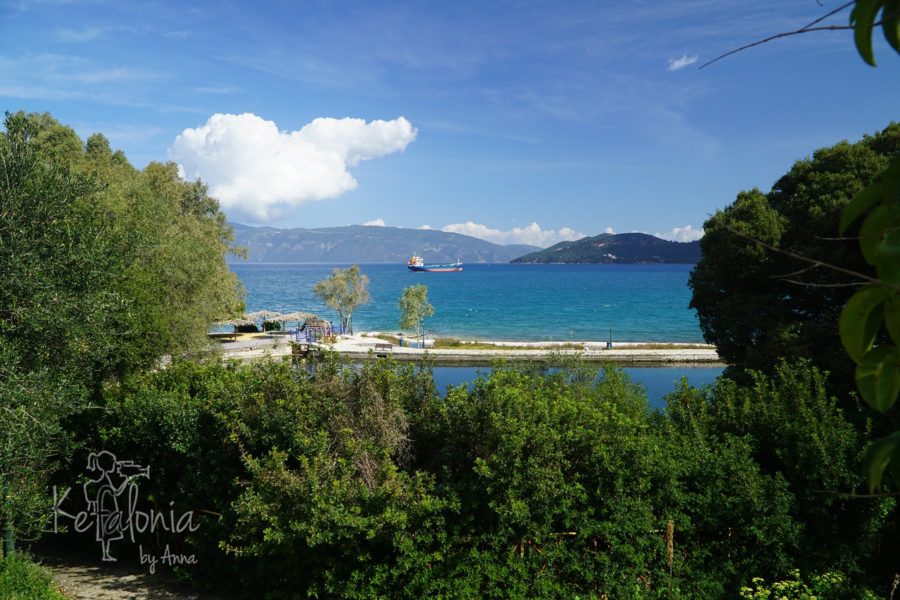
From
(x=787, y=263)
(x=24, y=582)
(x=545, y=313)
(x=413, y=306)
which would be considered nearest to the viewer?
(x=24, y=582)

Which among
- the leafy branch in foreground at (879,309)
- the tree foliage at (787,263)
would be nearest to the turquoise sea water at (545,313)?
the tree foliage at (787,263)

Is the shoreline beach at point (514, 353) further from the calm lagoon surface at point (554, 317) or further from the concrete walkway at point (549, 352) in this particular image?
the calm lagoon surface at point (554, 317)

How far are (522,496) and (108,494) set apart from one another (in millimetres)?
6278

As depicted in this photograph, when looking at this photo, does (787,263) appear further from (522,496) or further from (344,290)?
(344,290)

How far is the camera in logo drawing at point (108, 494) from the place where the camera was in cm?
879

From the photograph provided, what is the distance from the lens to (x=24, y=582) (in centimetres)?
720

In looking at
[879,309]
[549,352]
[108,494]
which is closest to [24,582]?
[108,494]

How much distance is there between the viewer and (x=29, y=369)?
7.93 metres

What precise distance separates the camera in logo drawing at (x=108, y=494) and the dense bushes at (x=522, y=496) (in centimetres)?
189

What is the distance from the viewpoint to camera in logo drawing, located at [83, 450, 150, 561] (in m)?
8.79

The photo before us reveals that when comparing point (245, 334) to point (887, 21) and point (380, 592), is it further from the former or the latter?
point (887, 21)

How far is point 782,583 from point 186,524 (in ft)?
23.2

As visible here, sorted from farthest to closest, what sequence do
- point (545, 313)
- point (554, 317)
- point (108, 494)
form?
1. point (545, 313)
2. point (554, 317)
3. point (108, 494)

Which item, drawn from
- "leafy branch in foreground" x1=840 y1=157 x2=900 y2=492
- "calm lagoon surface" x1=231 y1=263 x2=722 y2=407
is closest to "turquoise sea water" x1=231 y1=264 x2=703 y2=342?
"calm lagoon surface" x1=231 y1=263 x2=722 y2=407
